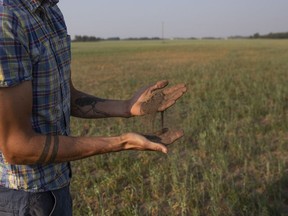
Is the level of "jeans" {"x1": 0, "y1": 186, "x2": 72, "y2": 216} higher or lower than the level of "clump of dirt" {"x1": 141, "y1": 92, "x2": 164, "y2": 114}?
lower

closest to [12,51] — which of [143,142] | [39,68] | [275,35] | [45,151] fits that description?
[39,68]

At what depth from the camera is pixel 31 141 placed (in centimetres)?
147

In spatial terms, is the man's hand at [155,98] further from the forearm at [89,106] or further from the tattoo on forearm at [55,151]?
the tattoo on forearm at [55,151]

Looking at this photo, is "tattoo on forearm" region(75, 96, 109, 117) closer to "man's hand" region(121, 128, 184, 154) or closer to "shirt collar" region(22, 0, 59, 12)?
"man's hand" region(121, 128, 184, 154)

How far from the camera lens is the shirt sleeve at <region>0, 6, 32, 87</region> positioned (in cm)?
136

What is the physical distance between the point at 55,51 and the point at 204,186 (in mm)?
2911

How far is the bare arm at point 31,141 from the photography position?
1391 mm

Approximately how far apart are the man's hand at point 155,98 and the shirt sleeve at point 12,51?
720 mm

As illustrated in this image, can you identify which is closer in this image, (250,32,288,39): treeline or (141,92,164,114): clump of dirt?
(141,92,164,114): clump of dirt

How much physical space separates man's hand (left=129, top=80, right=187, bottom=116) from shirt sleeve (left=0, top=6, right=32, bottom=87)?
0.72m

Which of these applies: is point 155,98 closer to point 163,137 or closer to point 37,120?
point 163,137

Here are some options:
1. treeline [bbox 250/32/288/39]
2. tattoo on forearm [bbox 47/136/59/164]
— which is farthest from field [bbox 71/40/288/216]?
treeline [bbox 250/32/288/39]

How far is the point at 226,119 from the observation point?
7.07 m

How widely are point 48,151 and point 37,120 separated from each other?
0.45 feet
